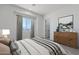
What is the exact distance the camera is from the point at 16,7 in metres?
1.63

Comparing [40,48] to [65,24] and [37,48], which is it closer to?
[37,48]

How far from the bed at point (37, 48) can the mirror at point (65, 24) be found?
0.28m

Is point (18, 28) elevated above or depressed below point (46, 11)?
below

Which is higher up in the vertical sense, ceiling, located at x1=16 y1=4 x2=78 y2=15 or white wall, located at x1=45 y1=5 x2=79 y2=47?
ceiling, located at x1=16 y1=4 x2=78 y2=15

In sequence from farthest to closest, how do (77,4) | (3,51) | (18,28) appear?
(18,28)
(77,4)
(3,51)

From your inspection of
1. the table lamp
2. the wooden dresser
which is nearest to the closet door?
the table lamp

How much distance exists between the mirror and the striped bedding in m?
0.28

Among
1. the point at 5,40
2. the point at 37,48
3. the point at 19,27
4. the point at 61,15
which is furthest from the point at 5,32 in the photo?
the point at 61,15

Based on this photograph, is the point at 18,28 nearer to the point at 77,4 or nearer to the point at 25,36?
the point at 25,36

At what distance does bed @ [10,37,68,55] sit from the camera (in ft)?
5.07

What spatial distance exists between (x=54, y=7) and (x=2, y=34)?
2.98 feet

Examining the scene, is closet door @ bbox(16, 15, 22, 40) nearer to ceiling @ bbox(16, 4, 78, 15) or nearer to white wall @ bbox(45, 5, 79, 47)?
ceiling @ bbox(16, 4, 78, 15)
